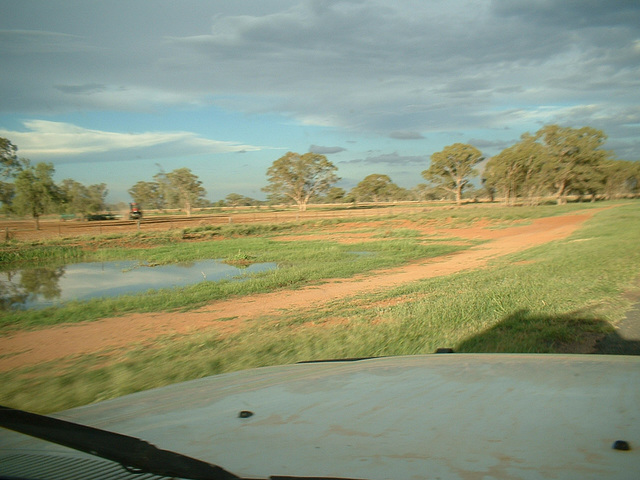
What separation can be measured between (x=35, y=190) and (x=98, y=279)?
3254 centimetres

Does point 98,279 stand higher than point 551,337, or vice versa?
point 551,337

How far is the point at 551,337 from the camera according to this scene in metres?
5.96

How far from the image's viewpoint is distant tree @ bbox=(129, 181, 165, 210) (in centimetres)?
10882

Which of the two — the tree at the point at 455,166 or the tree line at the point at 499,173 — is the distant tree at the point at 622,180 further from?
the tree at the point at 455,166

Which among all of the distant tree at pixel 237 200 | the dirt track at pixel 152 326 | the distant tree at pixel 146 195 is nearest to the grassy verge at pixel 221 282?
the dirt track at pixel 152 326

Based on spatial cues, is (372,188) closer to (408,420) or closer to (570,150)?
(570,150)

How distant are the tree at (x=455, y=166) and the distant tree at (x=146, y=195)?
2593 inches

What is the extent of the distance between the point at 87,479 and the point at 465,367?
7.03 feet

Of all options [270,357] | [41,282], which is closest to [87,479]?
[270,357]

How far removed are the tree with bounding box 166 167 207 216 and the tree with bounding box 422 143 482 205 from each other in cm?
4520

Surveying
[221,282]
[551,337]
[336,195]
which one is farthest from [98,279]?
[336,195]

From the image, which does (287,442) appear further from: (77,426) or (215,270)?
(215,270)

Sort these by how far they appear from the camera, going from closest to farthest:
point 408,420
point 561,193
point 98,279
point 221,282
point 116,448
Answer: point 116,448, point 408,420, point 221,282, point 98,279, point 561,193

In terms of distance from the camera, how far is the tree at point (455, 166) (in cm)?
7788
